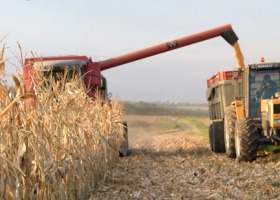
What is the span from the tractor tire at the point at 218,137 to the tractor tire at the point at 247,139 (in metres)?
3.26

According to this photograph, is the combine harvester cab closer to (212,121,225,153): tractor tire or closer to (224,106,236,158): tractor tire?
(224,106,236,158): tractor tire

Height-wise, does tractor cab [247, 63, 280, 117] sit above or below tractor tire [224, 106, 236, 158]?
above

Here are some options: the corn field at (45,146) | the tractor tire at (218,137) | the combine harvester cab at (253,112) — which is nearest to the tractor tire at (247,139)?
the combine harvester cab at (253,112)

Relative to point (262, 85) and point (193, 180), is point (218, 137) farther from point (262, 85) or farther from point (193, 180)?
point (193, 180)

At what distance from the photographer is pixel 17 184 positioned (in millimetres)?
4172

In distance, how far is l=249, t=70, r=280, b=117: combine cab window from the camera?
35.6 feet

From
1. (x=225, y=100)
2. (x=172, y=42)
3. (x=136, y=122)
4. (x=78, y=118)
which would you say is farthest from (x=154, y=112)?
(x=78, y=118)

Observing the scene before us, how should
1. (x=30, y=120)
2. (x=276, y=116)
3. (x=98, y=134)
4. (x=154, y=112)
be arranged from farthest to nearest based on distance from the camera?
(x=154, y=112), (x=276, y=116), (x=98, y=134), (x=30, y=120)

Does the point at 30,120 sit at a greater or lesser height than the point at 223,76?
lesser

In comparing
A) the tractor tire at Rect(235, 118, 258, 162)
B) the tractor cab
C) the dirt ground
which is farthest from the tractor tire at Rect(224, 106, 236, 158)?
the tractor tire at Rect(235, 118, 258, 162)

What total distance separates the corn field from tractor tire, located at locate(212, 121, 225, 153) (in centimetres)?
617

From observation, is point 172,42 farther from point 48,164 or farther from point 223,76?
point 48,164

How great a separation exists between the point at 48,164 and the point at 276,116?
21.0ft

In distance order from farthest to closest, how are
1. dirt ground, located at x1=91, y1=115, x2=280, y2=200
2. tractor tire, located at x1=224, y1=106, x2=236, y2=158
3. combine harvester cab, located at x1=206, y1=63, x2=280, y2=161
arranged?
1. tractor tire, located at x1=224, y1=106, x2=236, y2=158
2. combine harvester cab, located at x1=206, y1=63, x2=280, y2=161
3. dirt ground, located at x1=91, y1=115, x2=280, y2=200
